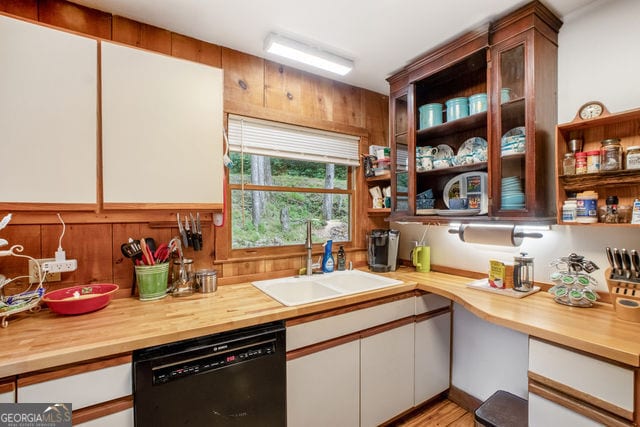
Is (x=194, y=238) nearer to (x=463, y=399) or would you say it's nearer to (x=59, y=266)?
(x=59, y=266)

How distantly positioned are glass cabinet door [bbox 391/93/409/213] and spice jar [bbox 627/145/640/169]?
1.17 metres

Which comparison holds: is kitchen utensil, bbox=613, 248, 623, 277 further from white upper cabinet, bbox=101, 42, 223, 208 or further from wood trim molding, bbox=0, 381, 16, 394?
wood trim molding, bbox=0, 381, 16, 394

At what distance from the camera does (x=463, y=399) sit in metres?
2.09

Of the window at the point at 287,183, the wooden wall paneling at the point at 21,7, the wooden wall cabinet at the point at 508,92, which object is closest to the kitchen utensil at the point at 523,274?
the wooden wall cabinet at the point at 508,92

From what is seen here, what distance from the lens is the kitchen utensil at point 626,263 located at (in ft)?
4.46

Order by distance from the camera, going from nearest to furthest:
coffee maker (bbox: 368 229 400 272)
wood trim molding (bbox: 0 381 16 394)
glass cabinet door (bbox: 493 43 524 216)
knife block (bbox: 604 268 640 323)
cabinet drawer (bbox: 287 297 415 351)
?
1. wood trim molding (bbox: 0 381 16 394)
2. knife block (bbox: 604 268 640 323)
3. cabinet drawer (bbox: 287 297 415 351)
4. glass cabinet door (bbox: 493 43 524 216)
5. coffee maker (bbox: 368 229 400 272)

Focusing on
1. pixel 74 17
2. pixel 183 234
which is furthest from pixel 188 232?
pixel 74 17

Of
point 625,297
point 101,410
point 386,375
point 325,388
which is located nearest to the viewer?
point 101,410

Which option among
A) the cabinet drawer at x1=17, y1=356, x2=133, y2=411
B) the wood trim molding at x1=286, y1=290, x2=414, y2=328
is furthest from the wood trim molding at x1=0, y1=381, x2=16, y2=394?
the wood trim molding at x1=286, y1=290, x2=414, y2=328

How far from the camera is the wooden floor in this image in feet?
6.27

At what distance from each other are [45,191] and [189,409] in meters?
1.10

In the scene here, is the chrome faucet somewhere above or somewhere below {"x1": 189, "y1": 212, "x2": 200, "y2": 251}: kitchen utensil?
below

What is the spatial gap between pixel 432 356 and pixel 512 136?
154 centimetres

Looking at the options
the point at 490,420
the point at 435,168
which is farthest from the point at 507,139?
the point at 490,420
